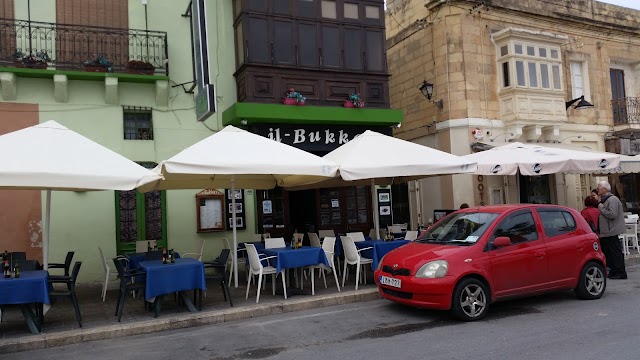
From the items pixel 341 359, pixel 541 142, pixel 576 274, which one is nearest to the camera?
pixel 341 359

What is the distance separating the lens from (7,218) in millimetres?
10883

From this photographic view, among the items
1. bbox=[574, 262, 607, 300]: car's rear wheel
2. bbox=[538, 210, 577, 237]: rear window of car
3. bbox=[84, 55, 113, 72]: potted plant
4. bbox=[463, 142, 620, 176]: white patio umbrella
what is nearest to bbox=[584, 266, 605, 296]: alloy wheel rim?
bbox=[574, 262, 607, 300]: car's rear wheel

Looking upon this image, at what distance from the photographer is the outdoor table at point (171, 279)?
747 centimetres

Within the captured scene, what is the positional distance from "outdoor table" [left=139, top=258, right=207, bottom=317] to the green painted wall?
4.18 meters

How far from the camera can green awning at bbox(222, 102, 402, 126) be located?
1190 centimetres

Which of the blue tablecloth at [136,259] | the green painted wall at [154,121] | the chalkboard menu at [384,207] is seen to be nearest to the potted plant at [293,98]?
the green painted wall at [154,121]

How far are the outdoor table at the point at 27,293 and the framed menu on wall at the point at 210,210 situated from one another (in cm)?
532

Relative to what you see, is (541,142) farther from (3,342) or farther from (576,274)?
(3,342)

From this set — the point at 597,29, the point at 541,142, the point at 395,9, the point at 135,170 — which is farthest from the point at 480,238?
the point at 597,29

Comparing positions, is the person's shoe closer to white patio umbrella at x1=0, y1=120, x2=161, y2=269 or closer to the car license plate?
the car license plate

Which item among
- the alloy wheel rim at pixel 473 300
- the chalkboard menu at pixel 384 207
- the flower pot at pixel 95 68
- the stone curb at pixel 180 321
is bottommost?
the stone curb at pixel 180 321

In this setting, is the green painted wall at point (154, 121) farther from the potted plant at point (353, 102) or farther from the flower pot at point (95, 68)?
the potted plant at point (353, 102)

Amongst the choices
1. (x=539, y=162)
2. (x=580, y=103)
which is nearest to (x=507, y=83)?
(x=580, y=103)

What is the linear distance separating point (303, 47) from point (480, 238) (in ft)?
→ 25.2
